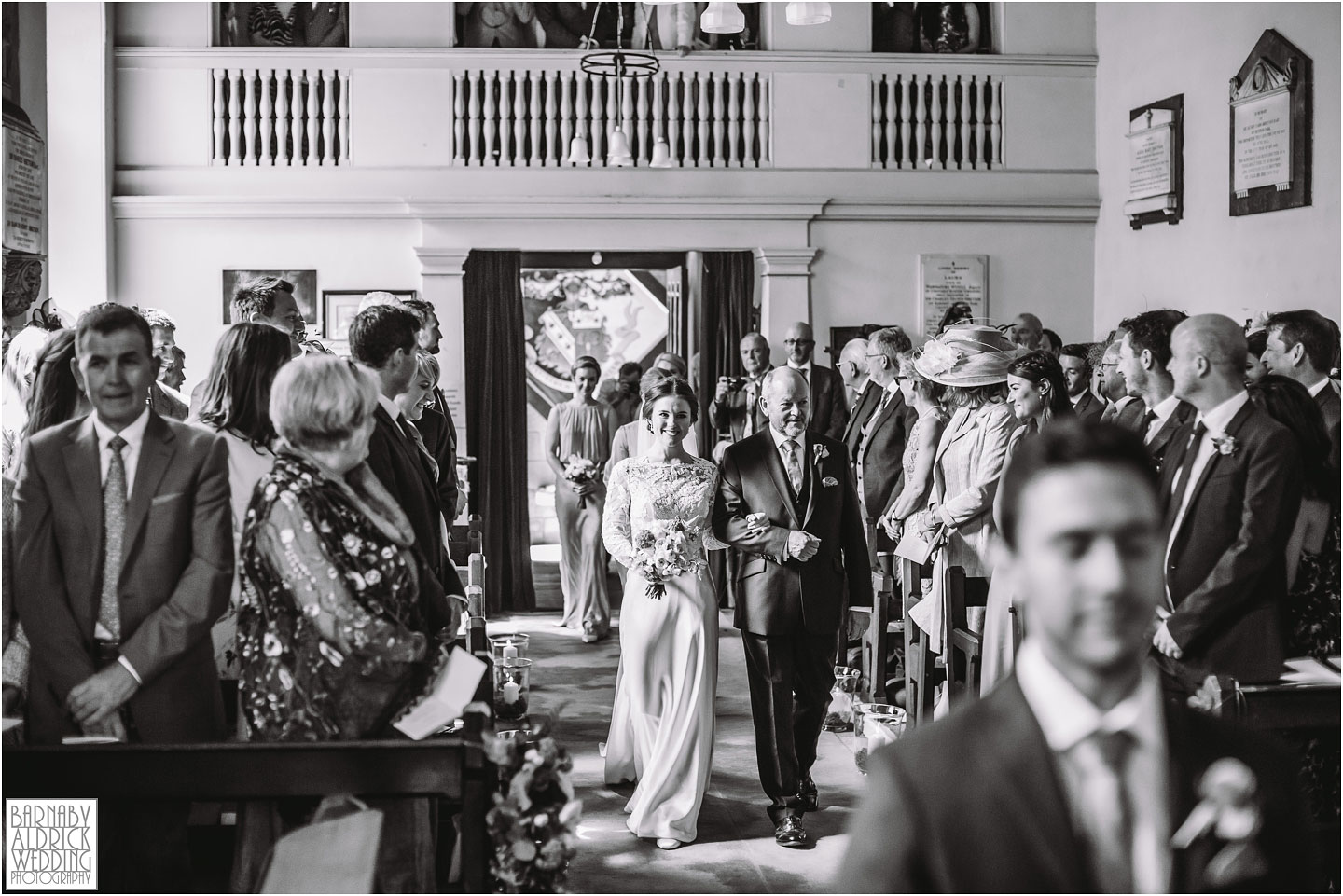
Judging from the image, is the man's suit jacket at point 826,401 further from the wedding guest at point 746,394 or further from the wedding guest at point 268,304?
the wedding guest at point 268,304

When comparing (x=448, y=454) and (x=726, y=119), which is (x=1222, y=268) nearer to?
(x=726, y=119)

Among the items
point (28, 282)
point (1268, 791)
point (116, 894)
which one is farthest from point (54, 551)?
point (28, 282)

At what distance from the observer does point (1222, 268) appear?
10.0 meters

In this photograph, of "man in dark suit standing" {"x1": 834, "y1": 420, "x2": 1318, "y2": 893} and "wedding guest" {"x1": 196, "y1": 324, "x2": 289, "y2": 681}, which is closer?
"man in dark suit standing" {"x1": 834, "y1": 420, "x2": 1318, "y2": 893}

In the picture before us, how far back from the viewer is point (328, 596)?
3031 millimetres

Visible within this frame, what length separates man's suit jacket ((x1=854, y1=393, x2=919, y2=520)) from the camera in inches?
328

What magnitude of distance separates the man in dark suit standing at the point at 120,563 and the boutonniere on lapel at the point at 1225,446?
9.64ft

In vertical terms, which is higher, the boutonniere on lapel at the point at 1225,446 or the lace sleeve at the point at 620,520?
the boutonniere on lapel at the point at 1225,446

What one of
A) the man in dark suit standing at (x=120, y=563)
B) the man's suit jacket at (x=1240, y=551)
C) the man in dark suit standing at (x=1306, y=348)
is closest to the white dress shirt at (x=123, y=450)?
the man in dark suit standing at (x=120, y=563)

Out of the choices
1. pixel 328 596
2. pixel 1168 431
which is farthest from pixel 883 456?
pixel 328 596

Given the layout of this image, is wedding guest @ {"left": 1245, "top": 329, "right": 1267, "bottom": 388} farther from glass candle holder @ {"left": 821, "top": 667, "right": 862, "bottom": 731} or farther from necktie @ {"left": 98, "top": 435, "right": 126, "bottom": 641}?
necktie @ {"left": 98, "top": 435, "right": 126, "bottom": 641}

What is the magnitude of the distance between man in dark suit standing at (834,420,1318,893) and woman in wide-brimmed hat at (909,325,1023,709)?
166 inches

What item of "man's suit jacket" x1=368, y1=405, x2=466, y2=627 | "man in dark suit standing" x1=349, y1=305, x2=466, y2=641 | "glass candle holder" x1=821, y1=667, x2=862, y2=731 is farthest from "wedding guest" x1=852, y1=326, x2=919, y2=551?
"man's suit jacket" x1=368, y1=405, x2=466, y2=627

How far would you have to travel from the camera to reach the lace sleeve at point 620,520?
17.8 ft
